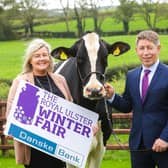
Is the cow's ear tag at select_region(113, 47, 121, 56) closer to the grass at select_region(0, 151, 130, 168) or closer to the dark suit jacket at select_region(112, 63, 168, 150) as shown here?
the dark suit jacket at select_region(112, 63, 168, 150)

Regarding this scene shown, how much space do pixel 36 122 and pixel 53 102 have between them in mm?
304

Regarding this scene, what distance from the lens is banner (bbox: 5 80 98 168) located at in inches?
209

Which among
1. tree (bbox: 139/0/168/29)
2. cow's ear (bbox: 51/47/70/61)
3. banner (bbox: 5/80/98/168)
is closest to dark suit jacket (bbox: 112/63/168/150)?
banner (bbox: 5/80/98/168)

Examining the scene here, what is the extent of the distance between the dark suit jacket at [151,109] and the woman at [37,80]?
A: 0.91 metres

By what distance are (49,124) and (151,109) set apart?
4.00 ft

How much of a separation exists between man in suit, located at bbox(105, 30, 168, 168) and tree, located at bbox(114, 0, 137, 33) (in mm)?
88647

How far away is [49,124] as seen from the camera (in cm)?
545

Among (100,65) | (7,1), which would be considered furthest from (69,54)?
(7,1)

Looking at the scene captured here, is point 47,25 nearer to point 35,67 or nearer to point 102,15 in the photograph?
point 102,15

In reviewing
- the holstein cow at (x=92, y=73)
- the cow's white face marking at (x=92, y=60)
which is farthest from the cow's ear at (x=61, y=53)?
the cow's white face marking at (x=92, y=60)

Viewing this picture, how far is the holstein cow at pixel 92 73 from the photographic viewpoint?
577 centimetres

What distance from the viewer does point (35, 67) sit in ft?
17.6

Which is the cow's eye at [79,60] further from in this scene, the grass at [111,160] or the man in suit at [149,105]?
the grass at [111,160]

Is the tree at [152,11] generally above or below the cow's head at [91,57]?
below
